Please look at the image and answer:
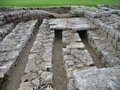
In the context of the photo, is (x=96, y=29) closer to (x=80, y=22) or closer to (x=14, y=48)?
(x=80, y=22)

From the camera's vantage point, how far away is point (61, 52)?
294 inches

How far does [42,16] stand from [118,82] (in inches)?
325

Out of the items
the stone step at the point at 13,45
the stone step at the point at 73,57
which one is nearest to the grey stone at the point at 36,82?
the stone step at the point at 73,57

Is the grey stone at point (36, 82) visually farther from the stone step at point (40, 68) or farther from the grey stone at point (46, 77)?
the grey stone at point (46, 77)

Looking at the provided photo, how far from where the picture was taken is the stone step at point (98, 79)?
3.90 meters

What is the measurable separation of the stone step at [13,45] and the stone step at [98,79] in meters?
2.31

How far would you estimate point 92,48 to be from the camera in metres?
7.85

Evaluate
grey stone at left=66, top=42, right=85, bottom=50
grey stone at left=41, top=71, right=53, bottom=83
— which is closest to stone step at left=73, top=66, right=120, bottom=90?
grey stone at left=41, top=71, right=53, bottom=83

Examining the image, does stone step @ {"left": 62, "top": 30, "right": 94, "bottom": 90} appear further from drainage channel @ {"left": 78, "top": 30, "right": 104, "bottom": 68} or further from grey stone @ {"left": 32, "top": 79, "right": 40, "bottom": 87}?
grey stone @ {"left": 32, "top": 79, "right": 40, "bottom": 87}

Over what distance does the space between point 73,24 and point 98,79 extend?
582cm

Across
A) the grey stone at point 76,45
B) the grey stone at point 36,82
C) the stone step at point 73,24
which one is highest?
the stone step at point 73,24

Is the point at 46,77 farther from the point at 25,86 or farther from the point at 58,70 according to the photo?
the point at 58,70

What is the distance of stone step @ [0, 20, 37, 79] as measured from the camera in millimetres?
6138

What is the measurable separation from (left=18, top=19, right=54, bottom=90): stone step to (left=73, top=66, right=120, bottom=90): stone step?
0.97 metres
